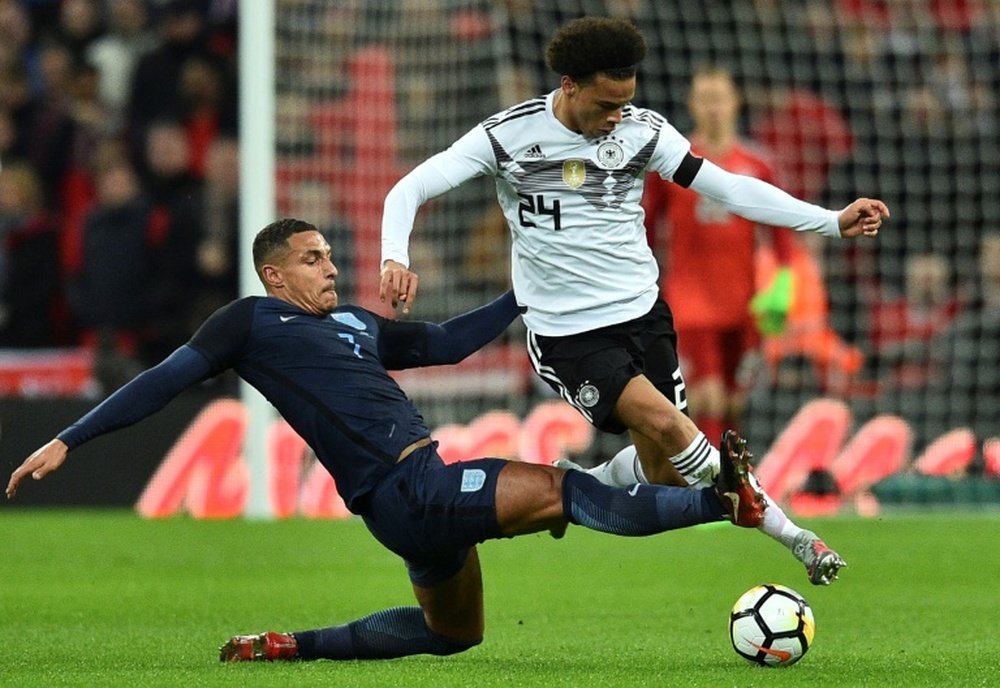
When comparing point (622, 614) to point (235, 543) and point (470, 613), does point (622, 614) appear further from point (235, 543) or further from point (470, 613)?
point (235, 543)

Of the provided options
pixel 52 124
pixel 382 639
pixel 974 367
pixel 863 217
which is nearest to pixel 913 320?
pixel 974 367

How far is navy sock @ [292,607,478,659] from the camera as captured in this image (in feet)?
19.3

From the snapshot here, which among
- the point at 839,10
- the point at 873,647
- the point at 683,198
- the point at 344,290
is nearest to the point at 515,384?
the point at 344,290

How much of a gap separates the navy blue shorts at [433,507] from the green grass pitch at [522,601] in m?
0.38

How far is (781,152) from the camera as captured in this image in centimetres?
1520

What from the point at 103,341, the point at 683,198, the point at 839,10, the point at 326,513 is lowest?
the point at 326,513

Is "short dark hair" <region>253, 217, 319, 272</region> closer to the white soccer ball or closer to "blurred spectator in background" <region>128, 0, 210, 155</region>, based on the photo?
the white soccer ball

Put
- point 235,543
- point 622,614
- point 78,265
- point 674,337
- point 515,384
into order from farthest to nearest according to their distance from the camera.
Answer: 1. point 78,265
2. point 515,384
3. point 235,543
4. point 622,614
5. point 674,337

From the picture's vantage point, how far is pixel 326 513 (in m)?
12.8

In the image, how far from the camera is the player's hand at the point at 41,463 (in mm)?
5266

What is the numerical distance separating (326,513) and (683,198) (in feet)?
11.1

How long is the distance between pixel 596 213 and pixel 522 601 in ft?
6.77

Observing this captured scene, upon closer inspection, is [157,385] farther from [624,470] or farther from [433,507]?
[624,470]

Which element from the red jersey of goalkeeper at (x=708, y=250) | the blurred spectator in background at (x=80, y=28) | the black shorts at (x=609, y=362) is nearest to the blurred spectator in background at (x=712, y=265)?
the red jersey of goalkeeper at (x=708, y=250)
